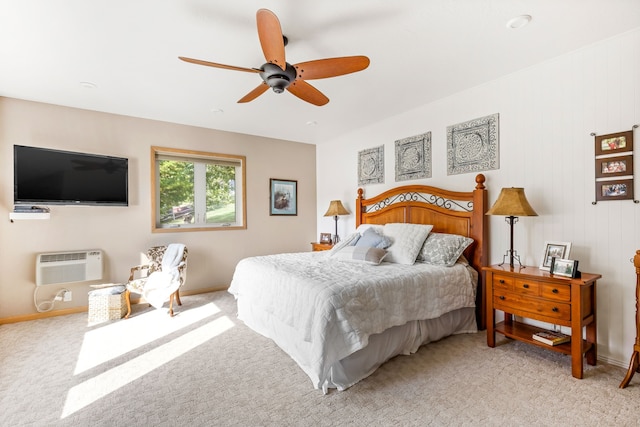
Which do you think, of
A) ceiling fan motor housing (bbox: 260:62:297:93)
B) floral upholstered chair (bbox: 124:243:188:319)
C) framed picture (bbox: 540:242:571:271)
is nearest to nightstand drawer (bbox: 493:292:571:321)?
framed picture (bbox: 540:242:571:271)

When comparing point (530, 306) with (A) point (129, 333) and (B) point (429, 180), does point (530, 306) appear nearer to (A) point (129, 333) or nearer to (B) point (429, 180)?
(B) point (429, 180)

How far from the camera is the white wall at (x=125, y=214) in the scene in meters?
3.44

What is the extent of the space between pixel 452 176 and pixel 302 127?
7.68 feet

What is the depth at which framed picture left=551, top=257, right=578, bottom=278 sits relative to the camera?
2219 millimetres

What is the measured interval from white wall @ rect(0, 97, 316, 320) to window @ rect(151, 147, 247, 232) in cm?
12

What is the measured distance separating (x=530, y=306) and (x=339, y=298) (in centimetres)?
160

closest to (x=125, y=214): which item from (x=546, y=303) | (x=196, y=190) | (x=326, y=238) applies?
(x=196, y=190)

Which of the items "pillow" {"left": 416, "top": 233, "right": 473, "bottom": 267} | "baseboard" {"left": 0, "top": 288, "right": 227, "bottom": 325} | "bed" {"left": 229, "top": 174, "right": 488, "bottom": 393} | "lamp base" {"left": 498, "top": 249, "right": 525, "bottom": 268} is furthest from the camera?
"baseboard" {"left": 0, "top": 288, "right": 227, "bottom": 325}

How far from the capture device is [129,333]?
304cm

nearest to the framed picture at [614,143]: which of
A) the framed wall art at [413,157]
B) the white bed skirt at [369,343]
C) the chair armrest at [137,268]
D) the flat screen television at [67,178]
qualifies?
the framed wall art at [413,157]

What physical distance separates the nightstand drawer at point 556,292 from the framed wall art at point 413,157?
1.82 metres

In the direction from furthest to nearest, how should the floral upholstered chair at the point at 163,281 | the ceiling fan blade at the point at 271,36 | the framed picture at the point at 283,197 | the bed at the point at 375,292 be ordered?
the framed picture at the point at 283,197 < the floral upholstered chair at the point at 163,281 < the bed at the point at 375,292 < the ceiling fan blade at the point at 271,36

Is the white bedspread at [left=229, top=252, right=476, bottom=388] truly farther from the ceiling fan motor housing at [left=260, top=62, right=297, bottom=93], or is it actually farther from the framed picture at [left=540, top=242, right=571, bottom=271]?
the ceiling fan motor housing at [left=260, top=62, right=297, bottom=93]

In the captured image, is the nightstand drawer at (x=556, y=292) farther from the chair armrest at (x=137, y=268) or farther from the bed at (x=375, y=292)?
the chair armrest at (x=137, y=268)
